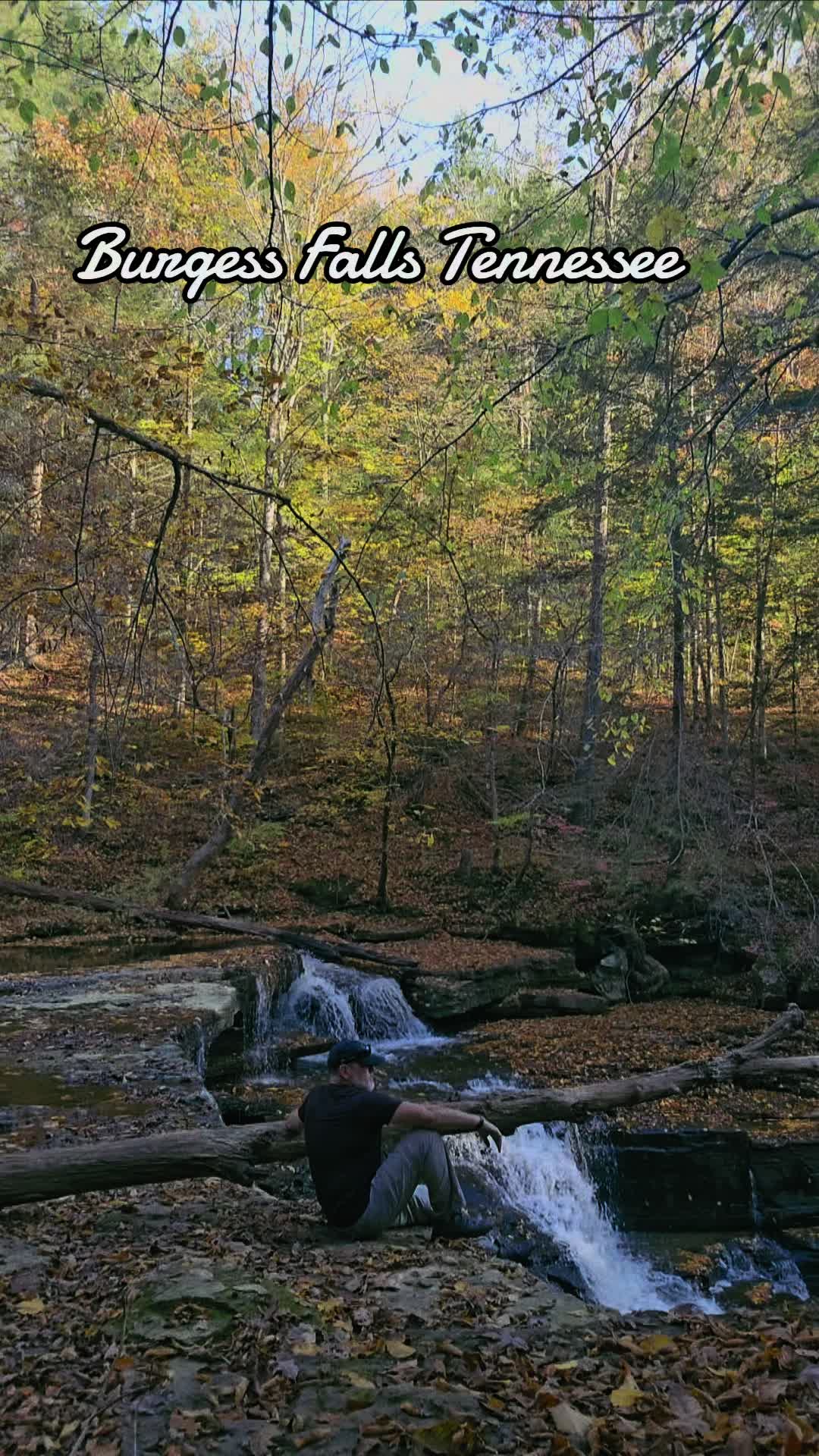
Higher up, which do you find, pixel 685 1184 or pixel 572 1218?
pixel 685 1184

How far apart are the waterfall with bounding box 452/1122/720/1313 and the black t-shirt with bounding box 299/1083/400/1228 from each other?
2.66m

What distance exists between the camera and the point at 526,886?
55.5ft

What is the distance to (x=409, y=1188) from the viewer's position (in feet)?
16.3

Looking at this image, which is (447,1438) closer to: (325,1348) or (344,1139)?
(325,1348)

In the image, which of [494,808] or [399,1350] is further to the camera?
[494,808]

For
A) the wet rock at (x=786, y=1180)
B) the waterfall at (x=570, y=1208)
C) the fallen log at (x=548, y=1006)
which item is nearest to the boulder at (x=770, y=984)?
the fallen log at (x=548, y=1006)

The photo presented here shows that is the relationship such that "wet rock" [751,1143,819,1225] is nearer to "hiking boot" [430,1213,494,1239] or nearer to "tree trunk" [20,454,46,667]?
"hiking boot" [430,1213,494,1239]

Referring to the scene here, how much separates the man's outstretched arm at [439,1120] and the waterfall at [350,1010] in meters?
6.90

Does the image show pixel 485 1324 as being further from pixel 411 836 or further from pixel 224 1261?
pixel 411 836

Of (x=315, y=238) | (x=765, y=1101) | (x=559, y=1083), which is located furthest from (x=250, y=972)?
(x=315, y=238)

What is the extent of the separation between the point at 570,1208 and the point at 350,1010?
4.64 metres

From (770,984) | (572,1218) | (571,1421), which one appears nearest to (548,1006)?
(770,984)

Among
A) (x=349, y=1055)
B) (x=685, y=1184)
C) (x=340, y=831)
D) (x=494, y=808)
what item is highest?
(x=494, y=808)

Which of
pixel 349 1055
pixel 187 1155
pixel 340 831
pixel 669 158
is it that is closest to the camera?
pixel 669 158
